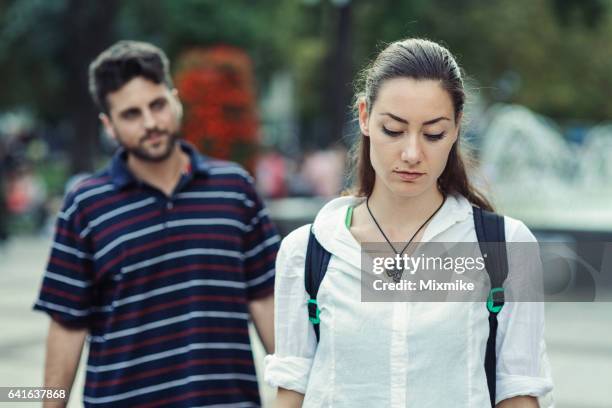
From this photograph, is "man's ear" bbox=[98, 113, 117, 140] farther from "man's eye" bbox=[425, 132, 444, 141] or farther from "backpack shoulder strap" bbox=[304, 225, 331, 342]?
"man's eye" bbox=[425, 132, 444, 141]

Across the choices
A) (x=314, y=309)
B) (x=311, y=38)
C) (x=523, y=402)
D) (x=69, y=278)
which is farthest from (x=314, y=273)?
(x=311, y=38)

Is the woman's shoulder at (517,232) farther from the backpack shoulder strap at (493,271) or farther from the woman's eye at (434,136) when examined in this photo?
the woman's eye at (434,136)

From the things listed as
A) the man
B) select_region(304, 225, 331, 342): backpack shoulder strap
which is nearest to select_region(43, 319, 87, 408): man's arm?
Result: the man

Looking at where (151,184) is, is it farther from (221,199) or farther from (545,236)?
(545,236)

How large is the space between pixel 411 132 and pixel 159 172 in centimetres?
138

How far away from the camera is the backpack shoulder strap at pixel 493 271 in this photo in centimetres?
211

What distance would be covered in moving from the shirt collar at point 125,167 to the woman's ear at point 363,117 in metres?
1.14

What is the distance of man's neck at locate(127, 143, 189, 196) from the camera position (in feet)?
10.8

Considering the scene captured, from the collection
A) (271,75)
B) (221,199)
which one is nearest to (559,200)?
(221,199)

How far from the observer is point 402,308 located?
2102 mm

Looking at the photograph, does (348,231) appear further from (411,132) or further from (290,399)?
(290,399)

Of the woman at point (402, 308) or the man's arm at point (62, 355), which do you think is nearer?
the woman at point (402, 308)

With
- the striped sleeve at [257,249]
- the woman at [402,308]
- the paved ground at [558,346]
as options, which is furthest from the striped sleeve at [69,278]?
the paved ground at [558,346]

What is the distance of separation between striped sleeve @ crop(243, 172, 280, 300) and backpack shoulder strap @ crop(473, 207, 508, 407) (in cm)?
127
